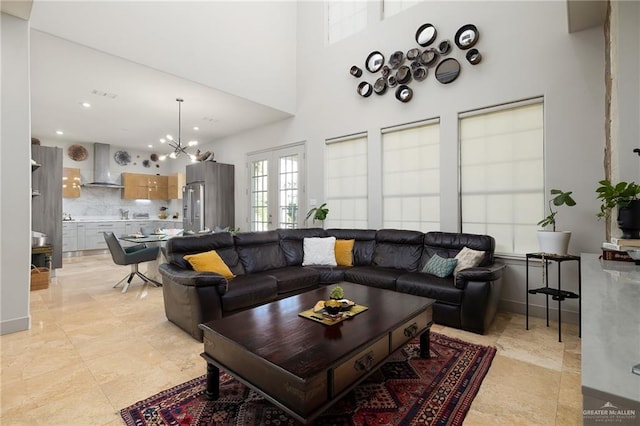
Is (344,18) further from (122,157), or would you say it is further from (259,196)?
(122,157)

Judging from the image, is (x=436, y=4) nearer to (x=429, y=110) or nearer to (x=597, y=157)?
(x=429, y=110)

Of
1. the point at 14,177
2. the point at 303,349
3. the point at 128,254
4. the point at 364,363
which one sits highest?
the point at 14,177

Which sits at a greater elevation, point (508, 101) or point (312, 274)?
point (508, 101)

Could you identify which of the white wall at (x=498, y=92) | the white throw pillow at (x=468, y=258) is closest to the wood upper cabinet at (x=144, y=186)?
the white wall at (x=498, y=92)

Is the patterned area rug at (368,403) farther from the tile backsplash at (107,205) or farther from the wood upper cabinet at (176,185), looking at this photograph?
the tile backsplash at (107,205)

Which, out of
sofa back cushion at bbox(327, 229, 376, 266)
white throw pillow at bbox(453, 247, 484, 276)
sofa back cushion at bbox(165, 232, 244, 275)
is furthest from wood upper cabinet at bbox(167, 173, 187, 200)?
white throw pillow at bbox(453, 247, 484, 276)

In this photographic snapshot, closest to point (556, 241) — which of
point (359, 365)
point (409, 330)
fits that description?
point (409, 330)

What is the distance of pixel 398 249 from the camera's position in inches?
166

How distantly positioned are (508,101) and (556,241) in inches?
68.0

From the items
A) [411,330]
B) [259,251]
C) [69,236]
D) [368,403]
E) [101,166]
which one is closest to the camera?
[368,403]

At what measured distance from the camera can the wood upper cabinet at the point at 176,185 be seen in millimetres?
9078

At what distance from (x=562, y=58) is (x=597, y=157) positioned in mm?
1146

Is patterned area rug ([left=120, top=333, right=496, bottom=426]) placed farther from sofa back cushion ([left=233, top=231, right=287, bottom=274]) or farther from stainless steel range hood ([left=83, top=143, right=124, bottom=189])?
stainless steel range hood ([left=83, top=143, right=124, bottom=189])

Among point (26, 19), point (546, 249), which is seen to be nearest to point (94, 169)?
point (26, 19)
